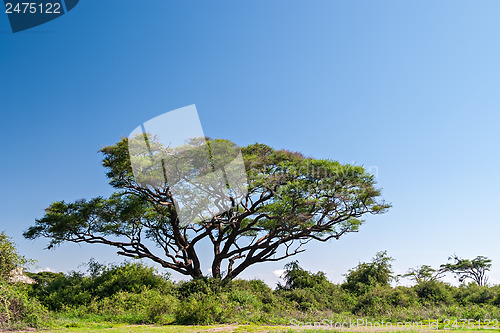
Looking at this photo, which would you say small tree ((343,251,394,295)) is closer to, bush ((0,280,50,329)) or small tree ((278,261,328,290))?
small tree ((278,261,328,290))

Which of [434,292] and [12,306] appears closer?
[12,306]

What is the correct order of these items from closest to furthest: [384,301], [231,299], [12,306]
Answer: [12,306]
[384,301]
[231,299]

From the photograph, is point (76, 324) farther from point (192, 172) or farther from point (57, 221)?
point (57, 221)

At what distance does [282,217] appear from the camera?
767 inches

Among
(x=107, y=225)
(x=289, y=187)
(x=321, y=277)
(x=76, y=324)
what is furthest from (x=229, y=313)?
(x=107, y=225)

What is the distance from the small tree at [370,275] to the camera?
20188mm

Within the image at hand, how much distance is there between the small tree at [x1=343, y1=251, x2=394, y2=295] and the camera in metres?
20.2

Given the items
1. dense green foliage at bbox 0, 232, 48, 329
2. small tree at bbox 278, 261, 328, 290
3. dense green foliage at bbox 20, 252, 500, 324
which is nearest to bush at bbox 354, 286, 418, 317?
dense green foliage at bbox 20, 252, 500, 324

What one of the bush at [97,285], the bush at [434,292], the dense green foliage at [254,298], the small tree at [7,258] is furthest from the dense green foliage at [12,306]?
the bush at [434,292]

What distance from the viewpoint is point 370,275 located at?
20.6 metres

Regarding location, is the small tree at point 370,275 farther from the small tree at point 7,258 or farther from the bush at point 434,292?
the small tree at point 7,258

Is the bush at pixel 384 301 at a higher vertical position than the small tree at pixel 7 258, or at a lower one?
lower

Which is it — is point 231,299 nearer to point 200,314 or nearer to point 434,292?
point 200,314

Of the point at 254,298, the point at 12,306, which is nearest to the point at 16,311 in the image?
the point at 12,306
